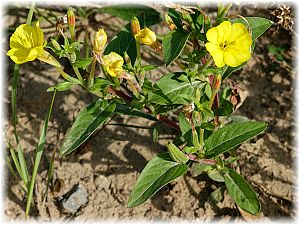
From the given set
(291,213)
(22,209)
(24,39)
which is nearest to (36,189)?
(22,209)

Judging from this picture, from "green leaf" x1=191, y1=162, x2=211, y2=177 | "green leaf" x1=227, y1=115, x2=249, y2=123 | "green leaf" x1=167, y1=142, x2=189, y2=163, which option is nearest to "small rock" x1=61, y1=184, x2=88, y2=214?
"green leaf" x1=191, y1=162, x2=211, y2=177

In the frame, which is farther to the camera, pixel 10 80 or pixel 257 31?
pixel 10 80

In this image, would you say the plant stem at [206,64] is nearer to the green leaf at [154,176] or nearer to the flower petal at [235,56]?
the flower petal at [235,56]

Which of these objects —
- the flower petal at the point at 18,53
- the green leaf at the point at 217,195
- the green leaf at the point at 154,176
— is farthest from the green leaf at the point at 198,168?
the flower petal at the point at 18,53

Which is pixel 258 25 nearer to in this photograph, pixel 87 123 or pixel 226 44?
pixel 226 44

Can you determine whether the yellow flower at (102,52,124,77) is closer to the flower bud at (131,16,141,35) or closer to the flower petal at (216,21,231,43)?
the flower bud at (131,16,141,35)

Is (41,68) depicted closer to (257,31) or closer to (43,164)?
(43,164)
